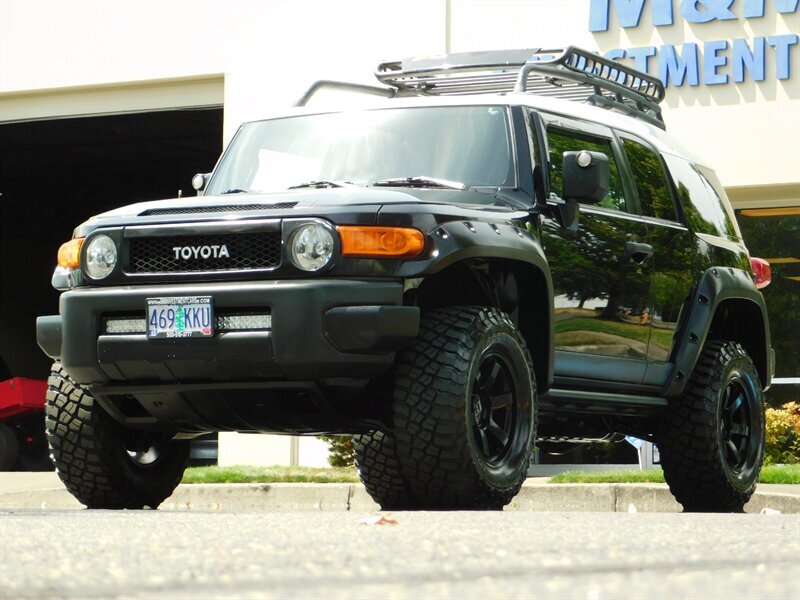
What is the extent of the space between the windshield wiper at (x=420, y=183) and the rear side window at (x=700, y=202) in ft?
6.08

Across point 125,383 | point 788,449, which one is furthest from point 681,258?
point 788,449

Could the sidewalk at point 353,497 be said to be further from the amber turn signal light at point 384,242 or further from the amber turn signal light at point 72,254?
the amber turn signal light at point 384,242

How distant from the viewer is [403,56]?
16.0 metres

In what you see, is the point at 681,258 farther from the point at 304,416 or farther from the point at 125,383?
the point at 125,383

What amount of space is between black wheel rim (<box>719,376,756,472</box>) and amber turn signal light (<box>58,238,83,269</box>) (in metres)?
3.63

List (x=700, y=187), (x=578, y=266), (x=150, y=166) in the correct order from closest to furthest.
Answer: (x=578, y=266) → (x=700, y=187) → (x=150, y=166)

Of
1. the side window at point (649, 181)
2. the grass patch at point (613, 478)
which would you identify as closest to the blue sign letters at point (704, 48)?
the grass patch at point (613, 478)

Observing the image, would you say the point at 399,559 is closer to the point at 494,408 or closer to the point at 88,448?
the point at 494,408

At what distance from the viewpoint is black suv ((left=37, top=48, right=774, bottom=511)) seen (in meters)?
6.01

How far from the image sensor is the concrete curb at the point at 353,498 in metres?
10.2

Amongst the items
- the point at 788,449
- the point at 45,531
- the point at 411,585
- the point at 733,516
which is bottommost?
the point at 788,449

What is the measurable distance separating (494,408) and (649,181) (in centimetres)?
240

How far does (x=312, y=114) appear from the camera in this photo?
780 cm

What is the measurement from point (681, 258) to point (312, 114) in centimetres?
204
